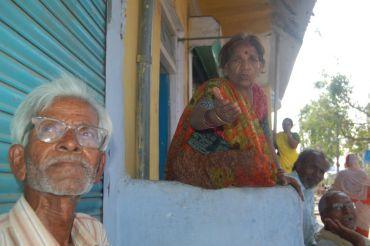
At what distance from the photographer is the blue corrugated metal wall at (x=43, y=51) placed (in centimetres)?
153

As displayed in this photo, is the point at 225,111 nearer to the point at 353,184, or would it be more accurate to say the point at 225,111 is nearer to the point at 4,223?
the point at 4,223

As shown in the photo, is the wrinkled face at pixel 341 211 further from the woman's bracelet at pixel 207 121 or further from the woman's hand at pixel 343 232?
the woman's bracelet at pixel 207 121

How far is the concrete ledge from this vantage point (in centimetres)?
234

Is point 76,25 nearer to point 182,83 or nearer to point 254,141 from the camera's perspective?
point 254,141

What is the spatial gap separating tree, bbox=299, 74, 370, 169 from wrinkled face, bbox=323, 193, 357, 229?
74.4 feet

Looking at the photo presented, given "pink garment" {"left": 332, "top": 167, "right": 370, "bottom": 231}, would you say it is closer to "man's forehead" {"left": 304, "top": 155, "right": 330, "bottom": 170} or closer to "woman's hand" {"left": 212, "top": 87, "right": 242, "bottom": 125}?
"man's forehead" {"left": 304, "top": 155, "right": 330, "bottom": 170}

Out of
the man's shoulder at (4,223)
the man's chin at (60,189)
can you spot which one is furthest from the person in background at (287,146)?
the man's shoulder at (4,223)

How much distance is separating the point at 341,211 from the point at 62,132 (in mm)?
2751

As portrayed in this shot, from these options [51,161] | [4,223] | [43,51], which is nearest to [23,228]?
[4,223]

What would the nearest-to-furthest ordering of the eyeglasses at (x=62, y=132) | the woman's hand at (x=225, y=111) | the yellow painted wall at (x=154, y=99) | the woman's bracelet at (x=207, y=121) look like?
the eyeglasses at (x=62, y=132)
the woman's hand at (x=225, y=111)
the woman's bracelet at (x=207, y=121)
the yellow painted wall at (x=154, y=99)

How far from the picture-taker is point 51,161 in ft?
4.38

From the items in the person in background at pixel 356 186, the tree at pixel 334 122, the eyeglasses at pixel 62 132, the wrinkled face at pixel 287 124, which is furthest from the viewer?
the tree at pixel 334 122

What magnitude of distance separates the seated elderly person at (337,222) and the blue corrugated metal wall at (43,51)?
→ 5.99 ft

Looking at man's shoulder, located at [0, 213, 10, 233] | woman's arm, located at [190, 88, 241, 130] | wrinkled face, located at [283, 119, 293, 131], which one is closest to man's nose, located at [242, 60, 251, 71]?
woman's arm, located at [190, 88, 241, 130]
